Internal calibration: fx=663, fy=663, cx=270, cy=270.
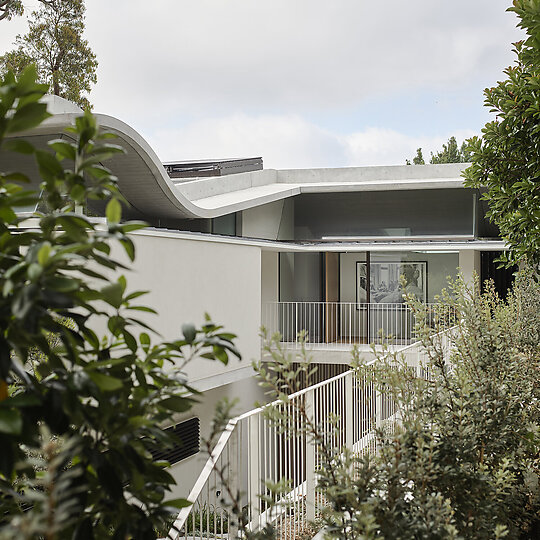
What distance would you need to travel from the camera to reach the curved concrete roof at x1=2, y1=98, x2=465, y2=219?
10523mm

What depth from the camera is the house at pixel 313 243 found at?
44.5 feet

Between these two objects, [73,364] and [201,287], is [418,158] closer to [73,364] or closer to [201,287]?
[201,287]

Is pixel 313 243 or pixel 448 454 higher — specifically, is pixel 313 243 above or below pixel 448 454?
above

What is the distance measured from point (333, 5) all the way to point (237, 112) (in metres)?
33.5

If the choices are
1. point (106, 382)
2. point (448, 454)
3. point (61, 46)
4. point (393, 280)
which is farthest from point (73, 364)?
point (61, 46)

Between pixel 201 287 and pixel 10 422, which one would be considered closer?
pixel 10 422

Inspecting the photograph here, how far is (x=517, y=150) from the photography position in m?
6.37

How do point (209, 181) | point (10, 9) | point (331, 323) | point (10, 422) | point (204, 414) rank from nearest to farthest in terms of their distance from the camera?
point (10, 422), point (204, 414), point (209, 181), point (331, 323), point (10, 9)

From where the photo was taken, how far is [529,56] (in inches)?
233

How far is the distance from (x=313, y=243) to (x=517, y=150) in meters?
13.0

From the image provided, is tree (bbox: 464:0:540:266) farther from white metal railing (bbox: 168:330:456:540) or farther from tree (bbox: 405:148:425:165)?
tree (bbox: 405:148:425:165)

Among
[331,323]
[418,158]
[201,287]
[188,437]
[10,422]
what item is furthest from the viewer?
[418,158]

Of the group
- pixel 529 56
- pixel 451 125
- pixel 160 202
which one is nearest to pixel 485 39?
pixel 451 125

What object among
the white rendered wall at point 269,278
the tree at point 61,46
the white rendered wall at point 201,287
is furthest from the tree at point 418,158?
the white rendered wall at point 201,287
